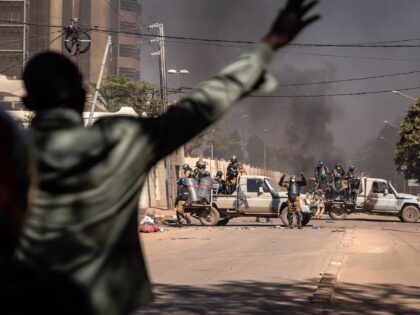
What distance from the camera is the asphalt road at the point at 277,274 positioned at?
29.7ft

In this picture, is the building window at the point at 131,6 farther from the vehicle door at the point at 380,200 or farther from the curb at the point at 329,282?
the curb at the point at 329,282

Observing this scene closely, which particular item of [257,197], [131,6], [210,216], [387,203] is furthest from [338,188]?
[131,6]

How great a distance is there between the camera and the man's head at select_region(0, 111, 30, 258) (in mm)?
1858

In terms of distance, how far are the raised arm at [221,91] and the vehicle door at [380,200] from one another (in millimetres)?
32426

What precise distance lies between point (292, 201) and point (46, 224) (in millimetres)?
24508

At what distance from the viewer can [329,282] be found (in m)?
10.6

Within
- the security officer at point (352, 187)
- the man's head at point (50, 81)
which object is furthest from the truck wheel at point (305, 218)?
the man's head at point (50, 81)

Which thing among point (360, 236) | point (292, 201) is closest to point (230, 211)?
point (292, 201)

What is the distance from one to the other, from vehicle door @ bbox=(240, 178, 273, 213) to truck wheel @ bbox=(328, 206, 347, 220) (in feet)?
24.9

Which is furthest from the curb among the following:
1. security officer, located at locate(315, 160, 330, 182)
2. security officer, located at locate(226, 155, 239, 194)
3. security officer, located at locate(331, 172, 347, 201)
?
security officer, located at locate(331, 172, 347, 201)

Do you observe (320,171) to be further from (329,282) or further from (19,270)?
(19,270)

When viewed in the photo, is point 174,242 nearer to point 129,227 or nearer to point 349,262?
point 349,262

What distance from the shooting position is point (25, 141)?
1941 millimetres

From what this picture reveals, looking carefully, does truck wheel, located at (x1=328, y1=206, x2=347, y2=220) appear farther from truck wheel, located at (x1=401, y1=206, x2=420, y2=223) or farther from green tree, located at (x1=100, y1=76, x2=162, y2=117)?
green tree, located at (x1=100, y1=76, x2=162, y2=117)
